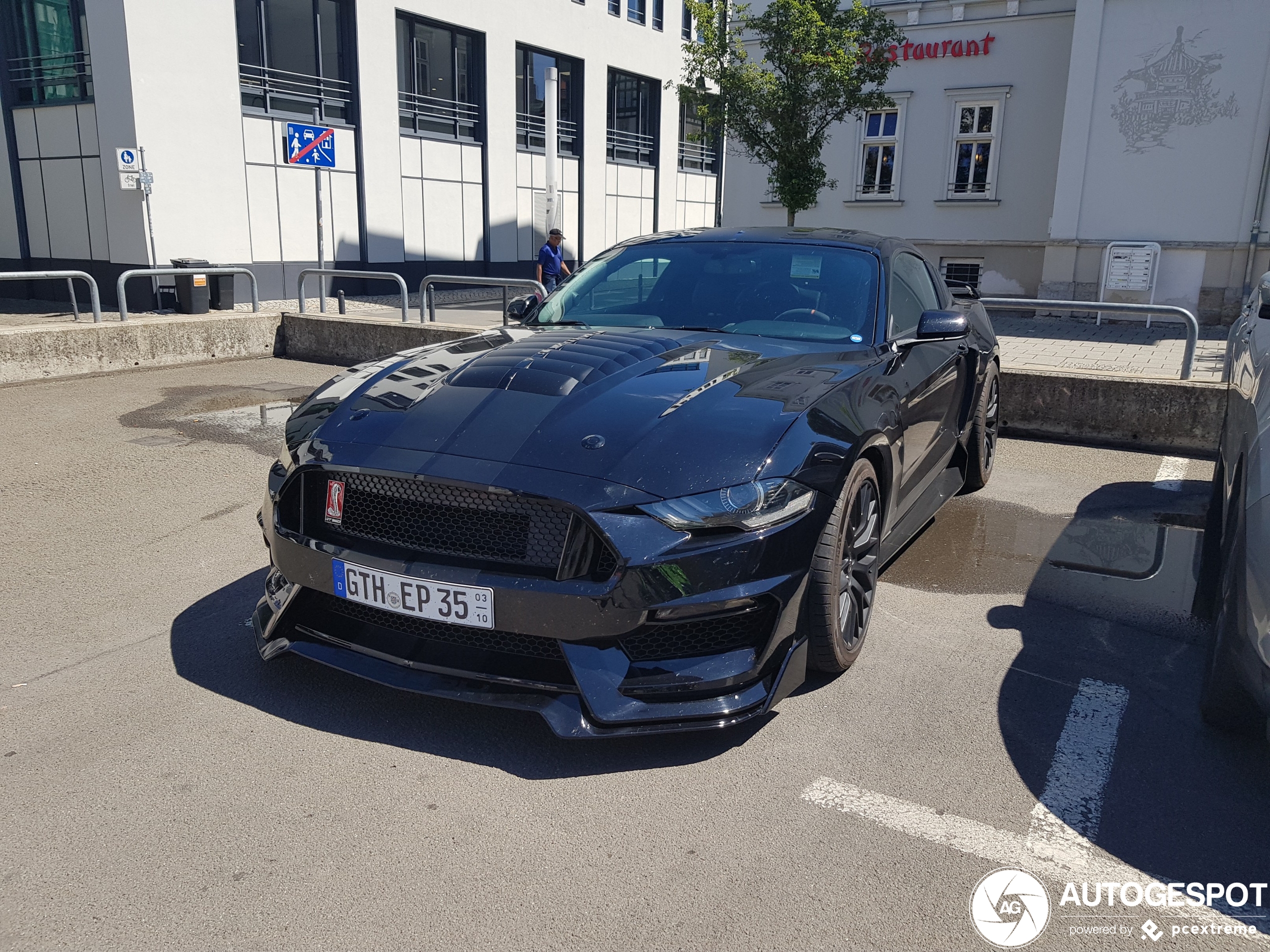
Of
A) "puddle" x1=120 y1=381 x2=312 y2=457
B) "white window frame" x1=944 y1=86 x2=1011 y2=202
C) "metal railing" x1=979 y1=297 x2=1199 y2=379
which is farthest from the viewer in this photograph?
"white window frame" x1=944 y1=86 x2=1011 y2=202

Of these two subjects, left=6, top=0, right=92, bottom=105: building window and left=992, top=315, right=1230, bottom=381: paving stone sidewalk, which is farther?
left=6, top=0, right=92, bottom=105: building window

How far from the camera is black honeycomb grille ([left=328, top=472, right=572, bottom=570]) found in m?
2.88

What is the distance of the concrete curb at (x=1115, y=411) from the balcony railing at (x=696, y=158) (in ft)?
79.1

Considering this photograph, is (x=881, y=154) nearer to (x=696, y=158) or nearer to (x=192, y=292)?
(x=696, y=158)

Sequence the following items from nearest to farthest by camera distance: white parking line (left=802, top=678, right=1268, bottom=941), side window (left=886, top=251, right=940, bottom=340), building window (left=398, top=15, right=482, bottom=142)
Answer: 1. white parking line (left=802, top=678, right=1268, bottom=941)
2. side window (left=886, top=251, right=940, bottom=340)
3. building window (left=398, top=15, right=482, bottom=142)

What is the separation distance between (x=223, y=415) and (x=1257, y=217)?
16.5 m

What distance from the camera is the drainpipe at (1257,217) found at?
53.7ft

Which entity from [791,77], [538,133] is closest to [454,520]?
[791,77]

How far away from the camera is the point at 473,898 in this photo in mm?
2359

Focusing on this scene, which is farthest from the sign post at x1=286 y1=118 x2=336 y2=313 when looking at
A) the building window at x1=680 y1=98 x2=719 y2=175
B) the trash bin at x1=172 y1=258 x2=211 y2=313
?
the building window at x1=680 y1=98 x2=719 y2=175

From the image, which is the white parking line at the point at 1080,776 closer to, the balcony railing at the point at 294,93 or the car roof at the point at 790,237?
the car roof at the point at 790,237

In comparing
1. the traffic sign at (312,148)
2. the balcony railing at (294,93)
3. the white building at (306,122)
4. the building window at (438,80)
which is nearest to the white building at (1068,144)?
the white building at (306,122)

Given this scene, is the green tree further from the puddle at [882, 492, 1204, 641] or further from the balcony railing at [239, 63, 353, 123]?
the puddle at [882, 492, 1204, 641]

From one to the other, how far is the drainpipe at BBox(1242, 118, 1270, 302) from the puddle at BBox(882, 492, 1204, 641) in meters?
13.2
